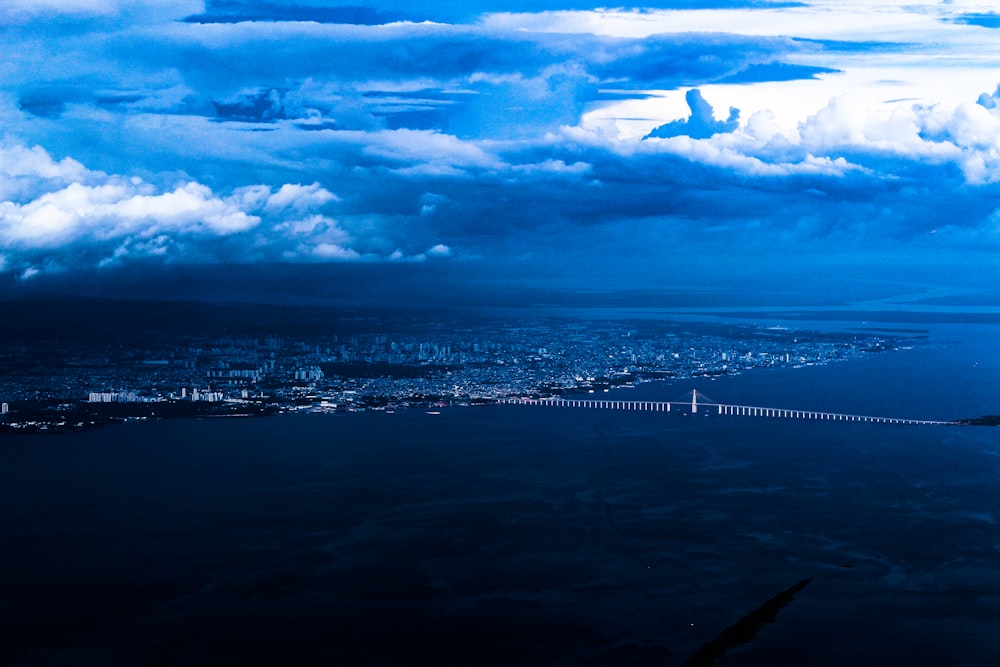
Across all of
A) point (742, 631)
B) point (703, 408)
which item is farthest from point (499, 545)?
point (703, 408)

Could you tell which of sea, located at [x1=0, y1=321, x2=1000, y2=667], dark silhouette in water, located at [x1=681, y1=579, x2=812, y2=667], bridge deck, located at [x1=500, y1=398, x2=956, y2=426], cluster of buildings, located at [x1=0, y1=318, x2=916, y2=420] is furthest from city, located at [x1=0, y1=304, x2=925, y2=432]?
dark silhouette in water, located at [x1=681, y1=579, x2=812, y2=667]

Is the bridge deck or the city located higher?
the city

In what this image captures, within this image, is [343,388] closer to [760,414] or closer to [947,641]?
[760,414]

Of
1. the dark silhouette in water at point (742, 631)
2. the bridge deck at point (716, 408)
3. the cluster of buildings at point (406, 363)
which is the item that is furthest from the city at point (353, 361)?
the dark silhouette in water at point (742, 631)

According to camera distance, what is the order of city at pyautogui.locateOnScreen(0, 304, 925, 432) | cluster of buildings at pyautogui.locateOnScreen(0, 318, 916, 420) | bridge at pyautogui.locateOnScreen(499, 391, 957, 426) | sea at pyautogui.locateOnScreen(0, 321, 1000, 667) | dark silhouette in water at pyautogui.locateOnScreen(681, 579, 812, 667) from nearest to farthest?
dark silhouette in water at pyautogui.locateOnScreen(681, 579, 812, 667), sea at pyautogui.locateOnScreen(0, 321, 1000, 667), bridge at pyautogui.locateOnScreen(499, 391, 957, 426), city at pyautogui.locateOnScreen(0, 304, 925, 432), cluster of buildings at pyautogui.locateOnScreen(0, 318, 916, 420)

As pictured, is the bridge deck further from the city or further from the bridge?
the city

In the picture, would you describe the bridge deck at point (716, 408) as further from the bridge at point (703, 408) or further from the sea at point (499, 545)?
the sea at point (499, 545)

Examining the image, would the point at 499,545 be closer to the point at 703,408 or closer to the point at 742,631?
the point at 742,631
